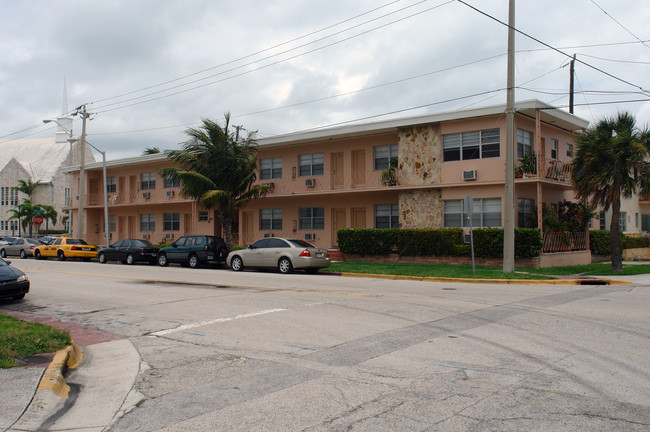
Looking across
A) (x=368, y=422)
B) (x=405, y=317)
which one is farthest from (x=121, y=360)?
(x=405, y=317)

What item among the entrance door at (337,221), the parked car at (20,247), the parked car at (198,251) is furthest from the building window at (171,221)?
the entrance door at (337,221)

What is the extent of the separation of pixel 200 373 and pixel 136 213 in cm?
3657

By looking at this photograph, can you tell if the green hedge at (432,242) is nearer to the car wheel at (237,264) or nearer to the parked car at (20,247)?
the car wheel at (237,264)

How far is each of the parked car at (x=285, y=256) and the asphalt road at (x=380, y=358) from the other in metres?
6.82

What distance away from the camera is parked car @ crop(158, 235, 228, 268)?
25.2 metres

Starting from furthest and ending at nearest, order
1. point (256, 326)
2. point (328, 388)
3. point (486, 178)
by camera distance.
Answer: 1. point (486, 178)
2. point (256, 326)
3. point (328, 388)

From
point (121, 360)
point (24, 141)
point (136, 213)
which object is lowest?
→ point (121, 360)

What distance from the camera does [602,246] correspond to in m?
29.1

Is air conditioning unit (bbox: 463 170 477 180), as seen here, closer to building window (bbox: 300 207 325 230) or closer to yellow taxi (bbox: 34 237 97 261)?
building window (bbox: 300 207 325 230)

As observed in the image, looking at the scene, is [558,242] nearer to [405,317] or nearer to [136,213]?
[405,317]

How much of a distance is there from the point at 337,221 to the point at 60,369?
78.2 feet

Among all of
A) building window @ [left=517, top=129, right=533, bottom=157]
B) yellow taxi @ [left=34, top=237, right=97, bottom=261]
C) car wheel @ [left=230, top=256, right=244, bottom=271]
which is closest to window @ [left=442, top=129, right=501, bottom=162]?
building window @ [left=517, top=129, right=533, bottom=157]

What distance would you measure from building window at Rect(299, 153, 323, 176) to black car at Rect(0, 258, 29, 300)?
18603 mm

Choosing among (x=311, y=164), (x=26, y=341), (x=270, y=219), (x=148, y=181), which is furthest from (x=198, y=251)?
(x=26, y=341)
